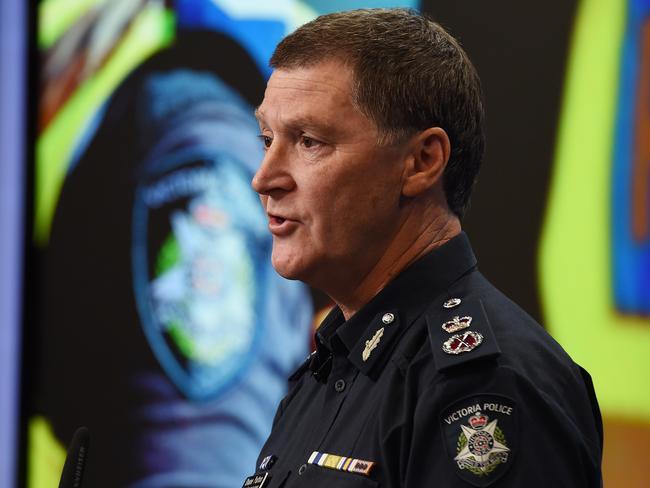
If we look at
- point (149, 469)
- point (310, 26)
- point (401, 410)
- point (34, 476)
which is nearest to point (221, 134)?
point (149, 469)

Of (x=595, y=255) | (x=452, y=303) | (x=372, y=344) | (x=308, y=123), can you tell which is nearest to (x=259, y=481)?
(x=372, y=344)

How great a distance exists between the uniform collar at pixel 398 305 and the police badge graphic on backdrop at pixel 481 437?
21cm

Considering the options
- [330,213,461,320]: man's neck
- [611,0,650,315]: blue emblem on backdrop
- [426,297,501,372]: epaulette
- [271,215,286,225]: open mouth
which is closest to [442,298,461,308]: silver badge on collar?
[426,297,501,372]: epaulette

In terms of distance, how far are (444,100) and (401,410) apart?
41cm

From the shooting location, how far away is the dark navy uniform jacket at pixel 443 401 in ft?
3.36

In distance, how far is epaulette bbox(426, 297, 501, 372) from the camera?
42.1 inches

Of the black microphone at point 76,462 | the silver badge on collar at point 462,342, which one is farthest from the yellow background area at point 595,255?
the black microphone at point 76,462

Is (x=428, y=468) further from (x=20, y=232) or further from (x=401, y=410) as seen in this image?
(x=20, y=232)

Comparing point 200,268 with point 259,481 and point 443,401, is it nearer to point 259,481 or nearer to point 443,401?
point 259,481

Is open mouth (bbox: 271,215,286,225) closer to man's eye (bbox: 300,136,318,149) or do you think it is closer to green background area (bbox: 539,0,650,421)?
man's eye (bbox: 300,136,318,149)

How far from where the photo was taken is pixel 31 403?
3.08 meters

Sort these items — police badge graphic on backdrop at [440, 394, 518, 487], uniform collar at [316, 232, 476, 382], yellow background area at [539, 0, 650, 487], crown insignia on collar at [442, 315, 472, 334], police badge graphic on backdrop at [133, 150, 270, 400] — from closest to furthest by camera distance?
police badge graphic on backdrop at [440, 394, 518, 487], crown insignia on collar at [442, 315, 472, 334], uniform collar at [316, 232, 476, 382], yellow background area at [539, 0, 650, 487], police badge graphic on backdrop at [133, 150, 270, 400]

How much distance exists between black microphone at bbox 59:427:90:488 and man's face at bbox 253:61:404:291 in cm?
33

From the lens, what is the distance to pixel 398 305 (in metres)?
1.29
